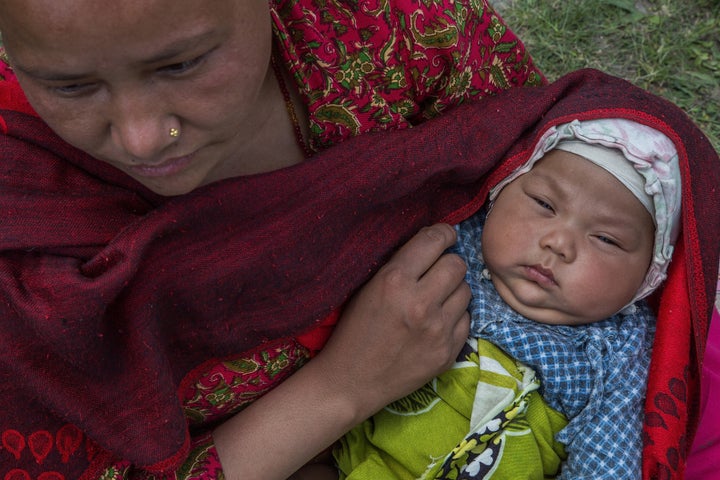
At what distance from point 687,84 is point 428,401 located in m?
1.91

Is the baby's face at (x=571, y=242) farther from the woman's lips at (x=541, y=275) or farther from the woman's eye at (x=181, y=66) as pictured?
the woman's eye at (x=181, y=66)

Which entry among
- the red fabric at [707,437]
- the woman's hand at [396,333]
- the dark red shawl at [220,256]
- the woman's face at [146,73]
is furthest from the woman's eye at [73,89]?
the red fabric at [707,437]

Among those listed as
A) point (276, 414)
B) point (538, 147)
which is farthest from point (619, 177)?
point (276, 414)

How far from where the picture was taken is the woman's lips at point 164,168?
45.5 inches

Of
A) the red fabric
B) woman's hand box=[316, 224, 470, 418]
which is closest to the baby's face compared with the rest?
woman's hand box=[316, 224, 470, 418]

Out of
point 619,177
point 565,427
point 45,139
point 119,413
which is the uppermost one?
point 45,139

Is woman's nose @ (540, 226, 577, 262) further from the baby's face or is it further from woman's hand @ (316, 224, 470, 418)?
woman's hand @ (316, 224, 470, 418)

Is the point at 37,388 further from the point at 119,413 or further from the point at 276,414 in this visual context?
the point at 276,414

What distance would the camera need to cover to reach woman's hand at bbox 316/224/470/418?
1475 millimetres

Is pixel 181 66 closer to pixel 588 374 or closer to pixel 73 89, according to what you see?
pixel 73 89

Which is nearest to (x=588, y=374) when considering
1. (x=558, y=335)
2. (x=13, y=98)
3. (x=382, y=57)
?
(x=558, y=335)

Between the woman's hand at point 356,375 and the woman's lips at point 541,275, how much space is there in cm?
19

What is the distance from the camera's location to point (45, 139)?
1.30 meters

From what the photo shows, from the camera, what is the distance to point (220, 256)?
1.37 m
